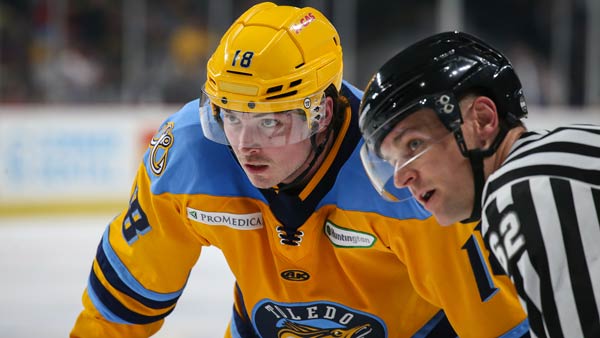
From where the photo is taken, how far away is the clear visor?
220cm

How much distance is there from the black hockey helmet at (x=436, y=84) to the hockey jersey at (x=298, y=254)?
0.39 meters

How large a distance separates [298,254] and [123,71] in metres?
6.22

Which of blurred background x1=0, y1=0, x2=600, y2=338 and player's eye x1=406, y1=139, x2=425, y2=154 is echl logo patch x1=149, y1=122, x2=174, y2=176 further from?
blurred background x1=0, y1=0, x2=600, y2=338

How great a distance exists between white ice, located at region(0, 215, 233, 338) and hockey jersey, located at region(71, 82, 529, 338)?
1193 mm

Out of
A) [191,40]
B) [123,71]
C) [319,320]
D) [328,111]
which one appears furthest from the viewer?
[191,40]

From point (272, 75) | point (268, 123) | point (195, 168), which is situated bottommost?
point (195, 168)

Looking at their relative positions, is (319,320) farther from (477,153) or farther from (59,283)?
(59,283)

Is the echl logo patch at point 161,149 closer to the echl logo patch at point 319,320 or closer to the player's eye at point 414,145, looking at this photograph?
the echl logo patch at point 319,320

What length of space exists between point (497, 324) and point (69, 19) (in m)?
6.74

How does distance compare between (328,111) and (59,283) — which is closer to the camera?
(328,111)

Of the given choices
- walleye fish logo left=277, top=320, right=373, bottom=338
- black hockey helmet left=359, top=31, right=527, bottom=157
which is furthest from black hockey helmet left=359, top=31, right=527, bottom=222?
walleye fish logo left=277, top=320, right=373, bottom=338

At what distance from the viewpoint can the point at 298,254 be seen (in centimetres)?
235

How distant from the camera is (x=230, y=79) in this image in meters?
2.19

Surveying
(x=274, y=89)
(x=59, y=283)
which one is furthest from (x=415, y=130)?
(x=59, y=283)
